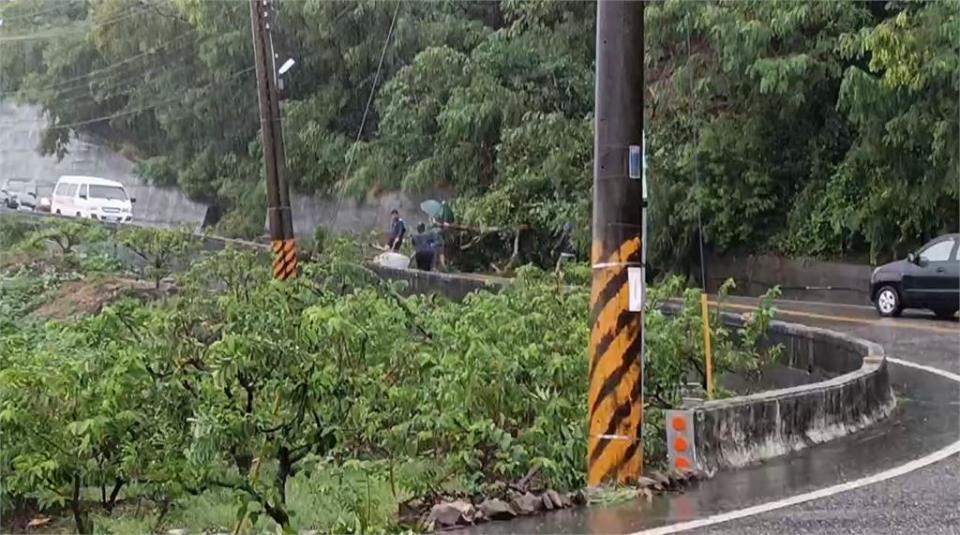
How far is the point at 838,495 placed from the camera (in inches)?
352

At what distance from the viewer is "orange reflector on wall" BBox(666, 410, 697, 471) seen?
9.51m

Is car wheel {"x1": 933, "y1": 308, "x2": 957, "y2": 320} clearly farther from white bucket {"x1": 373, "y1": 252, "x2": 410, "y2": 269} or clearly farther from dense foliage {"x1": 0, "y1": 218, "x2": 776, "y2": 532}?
white bucket {"x1": 373, "y1": 252, "x2": 410, "y2": 269}

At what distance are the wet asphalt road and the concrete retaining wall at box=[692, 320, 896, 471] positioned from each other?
5.4 inches

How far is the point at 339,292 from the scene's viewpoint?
16.2 metres

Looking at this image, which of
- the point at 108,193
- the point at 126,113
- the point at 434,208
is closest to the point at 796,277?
the point at 434,208

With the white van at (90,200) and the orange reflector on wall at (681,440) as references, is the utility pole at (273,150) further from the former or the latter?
the white van at (90,200)

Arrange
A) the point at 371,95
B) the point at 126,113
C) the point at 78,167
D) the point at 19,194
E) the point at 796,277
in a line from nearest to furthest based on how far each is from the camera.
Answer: the point at 796,277
the point at 371,95
the point at 19,194
the point at 126,113
the point at 78,167

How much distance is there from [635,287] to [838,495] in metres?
2.12

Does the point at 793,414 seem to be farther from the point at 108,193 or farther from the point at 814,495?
the point at 108,193

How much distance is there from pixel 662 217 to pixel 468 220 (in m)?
6.61

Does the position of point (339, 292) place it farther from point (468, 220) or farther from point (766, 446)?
point (468, 220)

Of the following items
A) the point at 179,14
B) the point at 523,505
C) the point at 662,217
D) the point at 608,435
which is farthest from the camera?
the point at 179,14

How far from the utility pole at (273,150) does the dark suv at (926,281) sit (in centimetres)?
1103

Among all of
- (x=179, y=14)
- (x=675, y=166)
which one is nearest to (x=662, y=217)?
(x=675, y=166)
